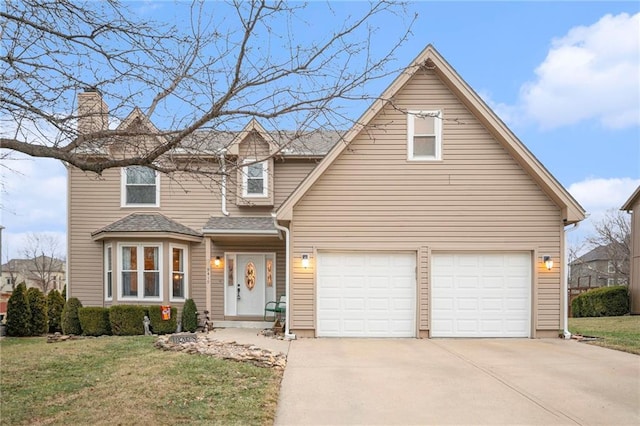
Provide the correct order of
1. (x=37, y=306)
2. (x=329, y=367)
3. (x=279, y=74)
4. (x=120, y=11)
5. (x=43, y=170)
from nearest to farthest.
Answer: (x=279, y=74) → (x=120, y=11) → (x=43, y=170) → (x=329, y=367) → (x=37, y=306)

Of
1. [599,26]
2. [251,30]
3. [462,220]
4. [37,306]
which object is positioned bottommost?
[37,306]

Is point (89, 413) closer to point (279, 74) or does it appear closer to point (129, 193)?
point (279, 74)

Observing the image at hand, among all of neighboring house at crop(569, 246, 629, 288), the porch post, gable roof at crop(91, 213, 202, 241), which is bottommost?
neighboring house at crop(569, 246, 629, 288)

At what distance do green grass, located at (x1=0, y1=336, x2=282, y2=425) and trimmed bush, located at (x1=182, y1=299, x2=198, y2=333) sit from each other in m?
3.35

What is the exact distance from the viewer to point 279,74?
4.23m

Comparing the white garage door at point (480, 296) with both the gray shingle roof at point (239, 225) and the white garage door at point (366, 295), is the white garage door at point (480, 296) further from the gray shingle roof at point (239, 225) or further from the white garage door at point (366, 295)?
the gray shingle roof at point (239, 225)

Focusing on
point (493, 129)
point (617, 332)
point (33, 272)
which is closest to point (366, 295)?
point (493, 129)

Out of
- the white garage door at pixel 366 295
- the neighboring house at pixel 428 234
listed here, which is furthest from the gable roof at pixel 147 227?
the white garage door at pixel 366 295

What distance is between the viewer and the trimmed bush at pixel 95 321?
1182cm

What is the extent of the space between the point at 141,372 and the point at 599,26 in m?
11.7

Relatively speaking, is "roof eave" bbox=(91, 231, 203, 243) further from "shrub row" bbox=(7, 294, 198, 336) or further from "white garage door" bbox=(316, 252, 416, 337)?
"white garage door" bbox=(316, 252, 416, 337)

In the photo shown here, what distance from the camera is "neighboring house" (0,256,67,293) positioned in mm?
36750

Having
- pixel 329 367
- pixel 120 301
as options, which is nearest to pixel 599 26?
pixel 329 367

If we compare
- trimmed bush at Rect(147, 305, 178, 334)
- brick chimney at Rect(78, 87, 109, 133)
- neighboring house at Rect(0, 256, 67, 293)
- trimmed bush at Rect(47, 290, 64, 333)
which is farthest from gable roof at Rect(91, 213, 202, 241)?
neighboring house at Rect(0, 256, 67, 293)
